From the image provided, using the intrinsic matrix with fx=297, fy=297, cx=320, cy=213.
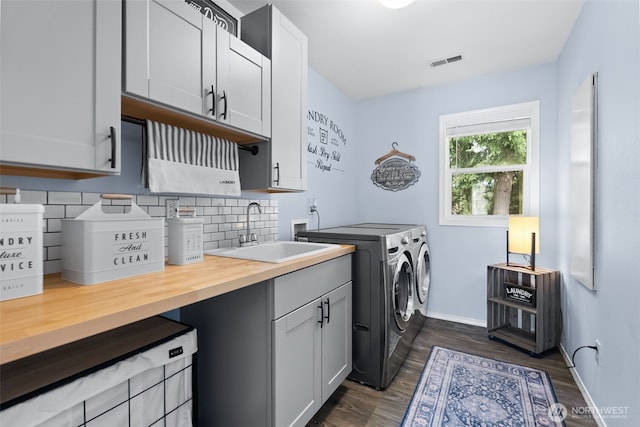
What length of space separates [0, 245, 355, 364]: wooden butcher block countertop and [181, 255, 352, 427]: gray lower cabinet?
0.54 ft

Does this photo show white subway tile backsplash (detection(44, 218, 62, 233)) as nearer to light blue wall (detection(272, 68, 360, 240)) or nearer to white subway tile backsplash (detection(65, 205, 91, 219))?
white subway tile backsplash (detection(65, 205, 91, 219))

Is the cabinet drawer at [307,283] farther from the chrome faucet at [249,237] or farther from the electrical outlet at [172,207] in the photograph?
the electrical outlet at [172,207]

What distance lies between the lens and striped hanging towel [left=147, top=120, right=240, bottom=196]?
143 centimetres

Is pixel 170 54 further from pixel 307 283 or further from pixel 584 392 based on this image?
pixel 584 392

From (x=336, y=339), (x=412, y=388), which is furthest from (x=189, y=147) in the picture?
(x=412, y=388)

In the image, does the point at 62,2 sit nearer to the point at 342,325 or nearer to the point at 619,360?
the point at 342,325

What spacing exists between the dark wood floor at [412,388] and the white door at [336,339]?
0.13 meters

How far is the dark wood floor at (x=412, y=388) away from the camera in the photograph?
5.62 feet

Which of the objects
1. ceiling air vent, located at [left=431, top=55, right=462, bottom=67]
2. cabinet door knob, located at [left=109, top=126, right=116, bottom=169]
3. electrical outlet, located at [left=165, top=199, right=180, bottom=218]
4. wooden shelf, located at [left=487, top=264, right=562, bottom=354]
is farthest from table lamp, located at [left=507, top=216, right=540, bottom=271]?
cabinet door knob, located at [left=109, top=126, right=116, bottom=169]

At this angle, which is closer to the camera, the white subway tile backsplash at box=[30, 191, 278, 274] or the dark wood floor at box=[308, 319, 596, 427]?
the white subway tile backsplash at box=[30, 191, 278, 274]

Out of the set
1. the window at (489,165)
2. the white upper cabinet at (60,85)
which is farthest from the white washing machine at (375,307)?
the white upper cabinet at (60,85)

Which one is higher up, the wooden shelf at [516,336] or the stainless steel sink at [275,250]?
the stainless steel sink at [275,250]

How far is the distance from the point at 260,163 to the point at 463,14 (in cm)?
175

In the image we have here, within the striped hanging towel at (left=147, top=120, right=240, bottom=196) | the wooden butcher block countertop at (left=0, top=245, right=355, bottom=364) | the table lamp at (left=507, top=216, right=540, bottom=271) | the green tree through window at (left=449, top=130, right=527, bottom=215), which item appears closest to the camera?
the wooden butcher block countertop at (left=0, top=245, right=355, bottom=364)
